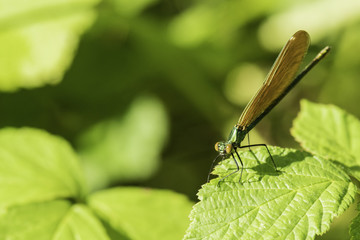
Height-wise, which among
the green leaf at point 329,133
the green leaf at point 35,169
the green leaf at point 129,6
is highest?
the green leaf at point 129,6

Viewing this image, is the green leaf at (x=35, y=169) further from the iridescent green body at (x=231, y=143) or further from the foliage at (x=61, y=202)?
the iridescent green body at (x=231, y=143)

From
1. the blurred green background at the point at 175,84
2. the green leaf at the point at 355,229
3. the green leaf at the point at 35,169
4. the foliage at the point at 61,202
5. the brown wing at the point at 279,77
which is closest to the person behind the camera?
the green leaf at the point at 355,229

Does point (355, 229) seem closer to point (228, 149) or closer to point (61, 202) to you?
point (228, 149)

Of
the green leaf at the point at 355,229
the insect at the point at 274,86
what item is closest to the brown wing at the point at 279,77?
the insect at the point at 274,86

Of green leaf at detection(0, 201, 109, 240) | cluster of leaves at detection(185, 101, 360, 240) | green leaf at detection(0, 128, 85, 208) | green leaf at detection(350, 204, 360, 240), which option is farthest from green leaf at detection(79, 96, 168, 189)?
green leaf at detection(350, 204, 360, 240)

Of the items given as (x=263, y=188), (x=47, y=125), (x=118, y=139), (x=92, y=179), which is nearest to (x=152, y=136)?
(x=118, y=139)

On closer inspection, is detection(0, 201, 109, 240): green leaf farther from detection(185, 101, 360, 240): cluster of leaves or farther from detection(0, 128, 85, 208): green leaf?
detection(185, 101, 360, 240): cluster of leaves

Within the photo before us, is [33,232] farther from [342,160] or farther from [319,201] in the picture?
[342,160]
